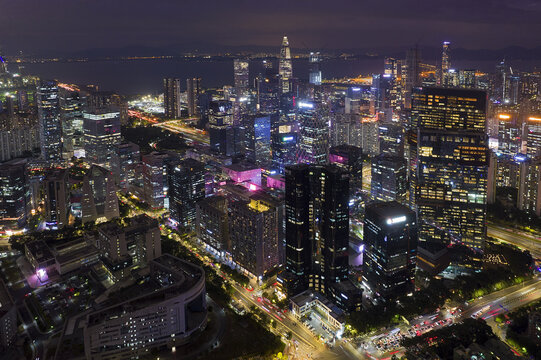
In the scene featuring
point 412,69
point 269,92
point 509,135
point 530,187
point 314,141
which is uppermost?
point 412,69

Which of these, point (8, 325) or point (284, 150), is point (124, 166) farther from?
point (8, 325)

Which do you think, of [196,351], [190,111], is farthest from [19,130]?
[196,351]

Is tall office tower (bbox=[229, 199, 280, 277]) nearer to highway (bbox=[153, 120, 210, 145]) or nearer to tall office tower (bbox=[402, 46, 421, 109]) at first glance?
highway (bbox=[153, 120, 210, 145])

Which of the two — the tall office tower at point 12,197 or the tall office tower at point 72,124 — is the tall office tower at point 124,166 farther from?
the tall office tower at point 72,124

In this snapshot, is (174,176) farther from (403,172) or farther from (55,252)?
(403,172)

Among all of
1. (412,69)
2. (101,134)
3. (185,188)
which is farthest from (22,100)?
(412,69)

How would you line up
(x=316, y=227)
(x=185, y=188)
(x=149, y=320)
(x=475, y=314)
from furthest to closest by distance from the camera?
(x=185, y=188), (x=316, y=227), (x=475, y=314), (x=149, y=320)

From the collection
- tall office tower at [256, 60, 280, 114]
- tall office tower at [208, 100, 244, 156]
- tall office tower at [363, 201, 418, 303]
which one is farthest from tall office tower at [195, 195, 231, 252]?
tall office tower at [256, 60, 280, 114]
